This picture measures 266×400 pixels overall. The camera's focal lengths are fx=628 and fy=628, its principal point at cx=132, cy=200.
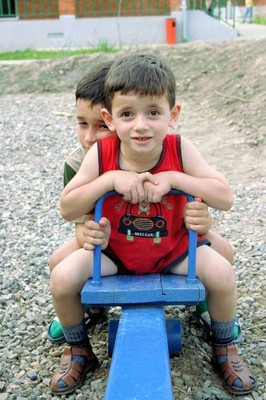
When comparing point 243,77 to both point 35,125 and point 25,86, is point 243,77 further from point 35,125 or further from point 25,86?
point 25,86

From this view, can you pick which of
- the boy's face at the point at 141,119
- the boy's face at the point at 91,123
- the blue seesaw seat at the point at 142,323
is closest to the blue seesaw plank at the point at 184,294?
A: the blue seesaw seat at the point at 142,323

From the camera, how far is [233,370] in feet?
9.09

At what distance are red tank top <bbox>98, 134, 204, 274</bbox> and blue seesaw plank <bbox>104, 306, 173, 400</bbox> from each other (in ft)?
0.93

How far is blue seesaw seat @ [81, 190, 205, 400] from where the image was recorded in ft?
6.63

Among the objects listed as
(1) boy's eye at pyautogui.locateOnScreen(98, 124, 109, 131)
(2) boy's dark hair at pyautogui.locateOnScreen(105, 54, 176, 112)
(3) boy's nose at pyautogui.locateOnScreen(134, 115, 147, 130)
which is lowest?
(1) boy's eye at pyautogui.locateOnScreen(98, 124, 109, 131)

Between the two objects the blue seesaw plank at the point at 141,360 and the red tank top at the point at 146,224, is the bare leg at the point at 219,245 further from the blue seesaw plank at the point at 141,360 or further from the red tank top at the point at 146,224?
the blue seesaw plank at the point at 141,360

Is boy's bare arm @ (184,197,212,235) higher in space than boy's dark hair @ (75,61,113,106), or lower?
lower

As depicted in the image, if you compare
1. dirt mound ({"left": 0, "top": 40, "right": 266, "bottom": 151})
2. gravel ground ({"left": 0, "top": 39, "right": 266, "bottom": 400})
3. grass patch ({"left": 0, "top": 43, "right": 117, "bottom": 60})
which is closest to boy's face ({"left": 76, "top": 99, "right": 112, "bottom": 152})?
gravel ground ({"left": 0, "top": 39, "right": 266, "bottom": 400})

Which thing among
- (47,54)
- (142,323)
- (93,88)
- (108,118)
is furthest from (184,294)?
(47,54)

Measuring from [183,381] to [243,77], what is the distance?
7.86 metres

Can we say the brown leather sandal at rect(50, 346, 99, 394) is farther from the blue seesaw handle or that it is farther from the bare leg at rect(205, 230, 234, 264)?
the bare leg at rect(205, 230, 234, 264)

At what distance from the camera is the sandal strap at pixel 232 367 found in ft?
9.00

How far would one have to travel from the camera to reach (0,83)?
12.7 meters

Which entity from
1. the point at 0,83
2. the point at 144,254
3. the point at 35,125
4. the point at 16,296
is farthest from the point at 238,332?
the point at 0,83
